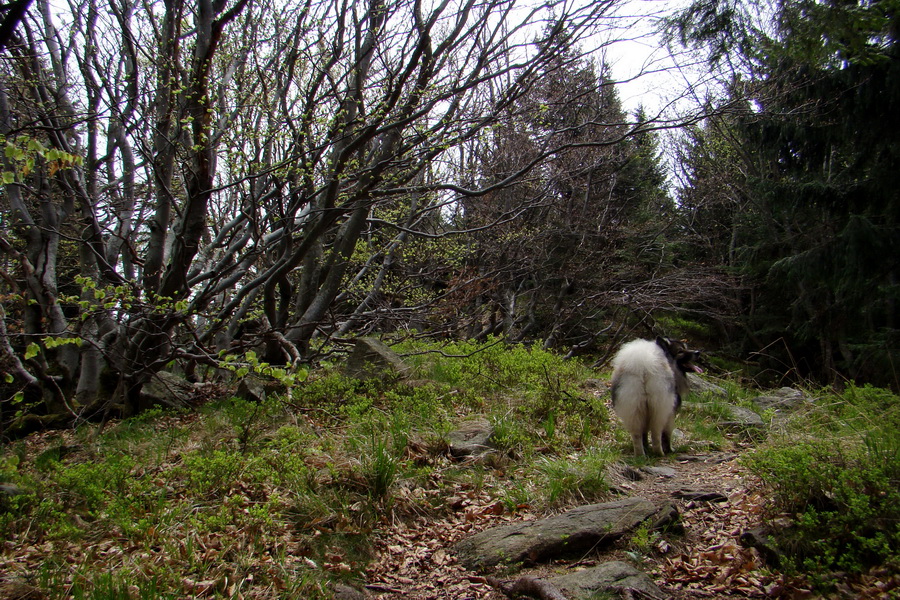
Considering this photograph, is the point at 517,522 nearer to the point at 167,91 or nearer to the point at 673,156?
the point at 167,91

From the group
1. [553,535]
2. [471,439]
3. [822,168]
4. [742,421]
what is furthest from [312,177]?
[822,168]

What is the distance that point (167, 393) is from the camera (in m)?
7.38

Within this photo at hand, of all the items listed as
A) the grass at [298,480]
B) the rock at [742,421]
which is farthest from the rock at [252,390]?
the rock at [742,421]

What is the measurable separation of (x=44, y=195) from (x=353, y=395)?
486cm

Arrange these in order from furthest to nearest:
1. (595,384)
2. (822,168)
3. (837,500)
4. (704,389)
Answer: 1. (822,168)
2. (595,384)
3. (704,389)
4. (837,500)

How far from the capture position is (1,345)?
6.02m

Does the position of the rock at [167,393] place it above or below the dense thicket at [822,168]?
below

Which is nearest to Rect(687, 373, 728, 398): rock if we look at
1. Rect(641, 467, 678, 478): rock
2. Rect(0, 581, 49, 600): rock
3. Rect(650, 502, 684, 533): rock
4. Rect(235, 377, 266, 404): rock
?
Rect(641, 467, 678, 478): rock

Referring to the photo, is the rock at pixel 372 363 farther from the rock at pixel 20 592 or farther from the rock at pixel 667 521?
the rock at pixel 20 592

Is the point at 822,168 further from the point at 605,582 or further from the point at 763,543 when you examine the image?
the point at 605,582

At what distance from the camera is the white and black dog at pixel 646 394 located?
5.29 metres

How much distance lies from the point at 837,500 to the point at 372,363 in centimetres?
558

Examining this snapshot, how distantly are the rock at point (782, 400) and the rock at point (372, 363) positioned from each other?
499 centimetres

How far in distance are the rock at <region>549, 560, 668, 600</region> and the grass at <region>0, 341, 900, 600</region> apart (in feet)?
1.53
